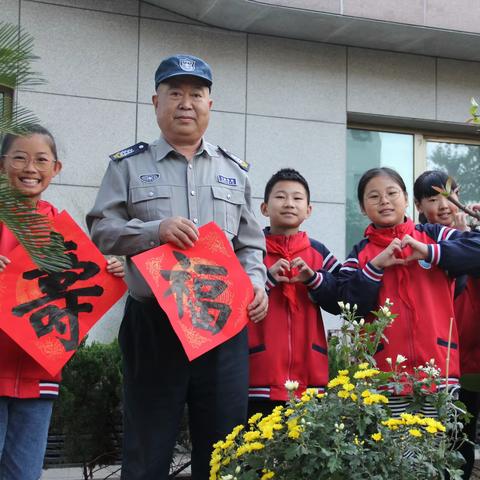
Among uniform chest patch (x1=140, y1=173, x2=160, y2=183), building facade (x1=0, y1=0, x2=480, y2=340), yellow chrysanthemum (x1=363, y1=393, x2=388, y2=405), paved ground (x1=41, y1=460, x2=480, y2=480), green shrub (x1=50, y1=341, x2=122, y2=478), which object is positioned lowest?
paved ground (x1=41, y1=460, x2=480, y2=480)

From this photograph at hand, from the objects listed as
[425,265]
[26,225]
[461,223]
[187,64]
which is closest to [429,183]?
[461,223]

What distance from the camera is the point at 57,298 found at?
11.1ft

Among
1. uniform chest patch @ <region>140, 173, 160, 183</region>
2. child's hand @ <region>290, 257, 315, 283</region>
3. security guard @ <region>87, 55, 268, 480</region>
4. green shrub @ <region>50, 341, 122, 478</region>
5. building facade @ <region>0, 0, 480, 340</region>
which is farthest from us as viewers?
building facade @ <region>0, 0, 480, 340</region>

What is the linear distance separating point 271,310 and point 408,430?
3.88 ft

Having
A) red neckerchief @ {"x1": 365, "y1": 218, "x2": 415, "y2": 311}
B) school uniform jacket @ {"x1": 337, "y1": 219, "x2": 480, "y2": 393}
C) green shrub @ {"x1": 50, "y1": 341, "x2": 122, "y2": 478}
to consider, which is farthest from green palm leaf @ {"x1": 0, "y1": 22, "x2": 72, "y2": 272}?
green shrub @ {"x1": 50, "y1": 341, "x2": 122, "y2": 478}

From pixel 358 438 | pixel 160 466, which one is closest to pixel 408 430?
pixel 358 438

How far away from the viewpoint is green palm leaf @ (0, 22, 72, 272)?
225 cm

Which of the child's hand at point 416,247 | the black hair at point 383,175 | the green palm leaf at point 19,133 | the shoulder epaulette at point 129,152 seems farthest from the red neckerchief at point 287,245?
the green palm leaf at point 19,133

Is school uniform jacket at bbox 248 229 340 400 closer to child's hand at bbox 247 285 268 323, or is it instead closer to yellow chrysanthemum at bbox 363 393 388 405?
child's hand at bbox 247 285 268 323

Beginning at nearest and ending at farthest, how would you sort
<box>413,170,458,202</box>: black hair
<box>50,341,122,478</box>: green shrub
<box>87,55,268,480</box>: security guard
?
<box>87,55,268,480</box>: security guard → <box>413,170,458,202</box>: black hair → <box>50,341,122,478</box>: green shrub

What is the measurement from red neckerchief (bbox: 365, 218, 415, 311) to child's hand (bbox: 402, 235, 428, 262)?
0.04 m

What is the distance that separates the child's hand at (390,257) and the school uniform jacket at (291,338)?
0.85 ft

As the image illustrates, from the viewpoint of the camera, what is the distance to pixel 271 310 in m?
3.81

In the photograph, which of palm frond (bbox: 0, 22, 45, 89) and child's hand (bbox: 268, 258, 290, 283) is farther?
child's hand (bbox: 268, 258, 290, 283)
